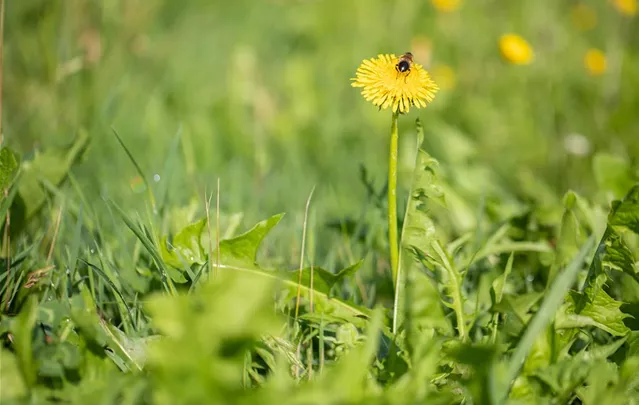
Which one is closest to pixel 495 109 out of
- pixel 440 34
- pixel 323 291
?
pixel 440 34

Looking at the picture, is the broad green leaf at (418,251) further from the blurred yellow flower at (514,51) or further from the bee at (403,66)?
the blurred yellow flower at (514,51)

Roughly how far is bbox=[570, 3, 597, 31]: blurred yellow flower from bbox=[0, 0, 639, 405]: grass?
0.04 meters

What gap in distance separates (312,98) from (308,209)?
5.05ft

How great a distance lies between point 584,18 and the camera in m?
4.43

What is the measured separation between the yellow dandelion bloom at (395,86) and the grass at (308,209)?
12 cm

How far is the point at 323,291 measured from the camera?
1744mm

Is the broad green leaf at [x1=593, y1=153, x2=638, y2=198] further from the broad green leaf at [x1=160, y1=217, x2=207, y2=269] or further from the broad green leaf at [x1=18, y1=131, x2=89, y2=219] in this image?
the broad green leaf at [x1=18, y1=131, x2=89, y2=219]

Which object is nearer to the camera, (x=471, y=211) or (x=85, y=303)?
(x=85, y=303)

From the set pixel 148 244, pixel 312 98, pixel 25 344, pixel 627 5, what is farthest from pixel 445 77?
pixel 25 344

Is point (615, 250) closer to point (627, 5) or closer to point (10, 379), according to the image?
point (10, 379)

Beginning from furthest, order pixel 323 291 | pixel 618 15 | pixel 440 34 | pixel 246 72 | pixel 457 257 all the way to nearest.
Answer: pixel 440 34 < pixel 618 15 < pixel 246 72 < pixel 457 257 < pixel 323 291

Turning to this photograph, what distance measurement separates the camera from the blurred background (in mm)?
2883

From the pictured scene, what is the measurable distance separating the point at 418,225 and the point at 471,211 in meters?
1.07

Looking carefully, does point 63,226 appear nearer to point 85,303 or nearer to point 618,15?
point 85,303
